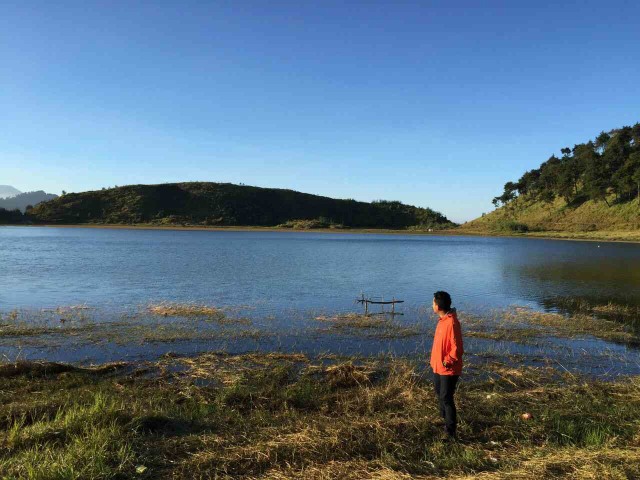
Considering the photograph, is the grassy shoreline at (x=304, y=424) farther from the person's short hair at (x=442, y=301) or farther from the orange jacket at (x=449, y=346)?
the person's short hair at (x=442, y=301)

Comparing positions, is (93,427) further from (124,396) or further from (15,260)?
(15,260)

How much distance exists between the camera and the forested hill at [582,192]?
98062 mm

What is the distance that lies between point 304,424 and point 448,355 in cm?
263

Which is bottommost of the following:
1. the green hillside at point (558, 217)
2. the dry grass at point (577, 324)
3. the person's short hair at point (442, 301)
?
the dry grass at point (577, 324)

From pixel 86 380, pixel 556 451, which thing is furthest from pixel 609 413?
pixel 86 380

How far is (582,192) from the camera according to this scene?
374 feet

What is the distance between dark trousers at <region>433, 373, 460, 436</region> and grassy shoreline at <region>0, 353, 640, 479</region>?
0.78ft

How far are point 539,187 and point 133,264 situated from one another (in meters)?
121

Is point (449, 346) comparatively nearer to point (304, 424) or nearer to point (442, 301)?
point (442, 301)

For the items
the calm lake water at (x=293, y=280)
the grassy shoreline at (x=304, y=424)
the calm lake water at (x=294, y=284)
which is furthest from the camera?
the calm lake water at (x=293, y=280)

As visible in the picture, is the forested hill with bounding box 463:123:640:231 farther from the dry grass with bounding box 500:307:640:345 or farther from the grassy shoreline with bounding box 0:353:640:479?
the grassy shoreline with bounding box 0:353:640:479

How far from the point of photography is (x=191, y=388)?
969 centimetres

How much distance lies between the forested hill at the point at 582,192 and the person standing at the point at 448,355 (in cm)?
10504

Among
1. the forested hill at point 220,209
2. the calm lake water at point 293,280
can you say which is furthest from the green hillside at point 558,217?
the calm lake water at point 293,280
